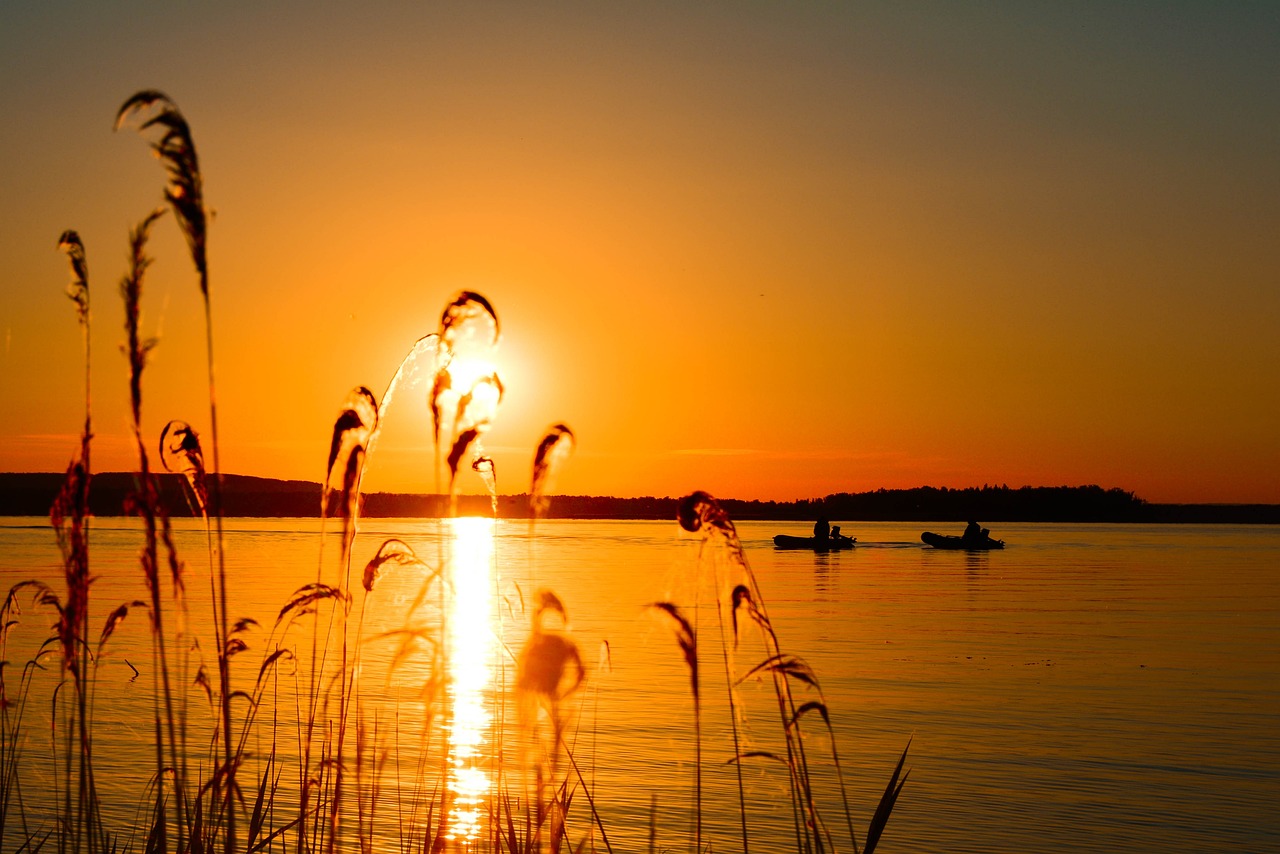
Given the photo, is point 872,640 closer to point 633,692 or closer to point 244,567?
point 633,692

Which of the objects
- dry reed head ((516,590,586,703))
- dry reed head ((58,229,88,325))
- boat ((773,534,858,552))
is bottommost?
boat ((773,534,858,552))

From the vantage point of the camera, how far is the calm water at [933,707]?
11883 millimetres

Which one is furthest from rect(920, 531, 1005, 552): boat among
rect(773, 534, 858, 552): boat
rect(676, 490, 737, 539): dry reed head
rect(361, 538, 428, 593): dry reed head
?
rect(676, 490, 737, 539): dry reed head

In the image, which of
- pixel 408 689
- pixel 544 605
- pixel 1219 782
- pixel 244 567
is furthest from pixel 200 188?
pixel 244 567

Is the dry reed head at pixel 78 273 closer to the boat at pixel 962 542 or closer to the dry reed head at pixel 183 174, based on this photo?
the dry reed head at pixel 183 174

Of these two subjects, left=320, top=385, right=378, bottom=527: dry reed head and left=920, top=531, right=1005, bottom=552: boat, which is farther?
left=920, top=531, right=1005, bottom=552: boat

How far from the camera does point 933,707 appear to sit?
19.5 metres

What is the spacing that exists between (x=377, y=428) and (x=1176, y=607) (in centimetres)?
3985

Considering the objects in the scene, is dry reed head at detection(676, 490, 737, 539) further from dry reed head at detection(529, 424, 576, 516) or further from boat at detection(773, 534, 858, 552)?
boat at detection(773, 534, 858, 552)

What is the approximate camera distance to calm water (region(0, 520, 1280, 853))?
11.9m

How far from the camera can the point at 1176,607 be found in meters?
39.1

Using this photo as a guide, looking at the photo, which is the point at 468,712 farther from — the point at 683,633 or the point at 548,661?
the point at 683,633

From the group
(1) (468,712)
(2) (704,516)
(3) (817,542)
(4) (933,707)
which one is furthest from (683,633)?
(3) (817,542)

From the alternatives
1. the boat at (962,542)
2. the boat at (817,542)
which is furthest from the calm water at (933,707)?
the boat at (962,542)
